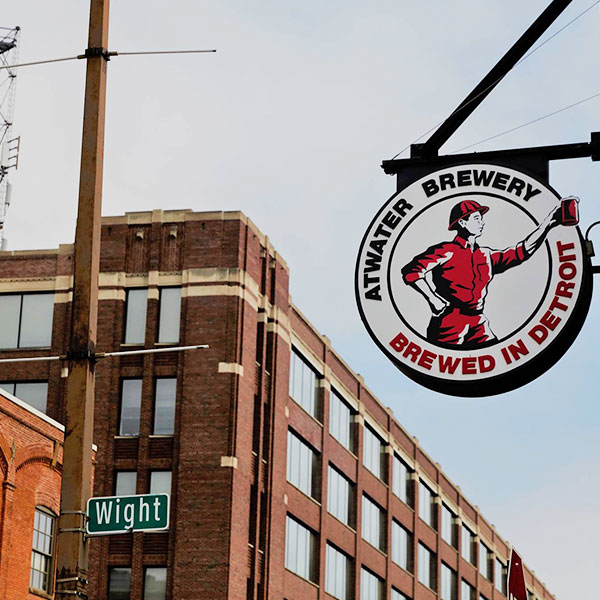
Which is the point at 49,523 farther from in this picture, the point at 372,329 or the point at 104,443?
the point at 372,329

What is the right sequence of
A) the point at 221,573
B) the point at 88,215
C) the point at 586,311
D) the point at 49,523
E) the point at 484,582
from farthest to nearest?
the point at 484,582
the point at 221,573
the point at 49,523
the point at 88,215
the point at 586,311

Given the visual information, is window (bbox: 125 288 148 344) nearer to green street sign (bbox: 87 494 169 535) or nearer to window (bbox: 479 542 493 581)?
green street sign (bbox: 87 494 169 535)

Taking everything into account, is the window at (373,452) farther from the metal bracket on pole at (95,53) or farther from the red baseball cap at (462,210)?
the red baseball cap at (462,210)

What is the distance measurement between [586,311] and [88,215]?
6.24 meters

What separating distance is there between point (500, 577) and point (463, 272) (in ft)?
291

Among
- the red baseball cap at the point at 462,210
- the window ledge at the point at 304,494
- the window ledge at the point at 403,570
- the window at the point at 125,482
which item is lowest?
the red baseball cap at the point at 462,210

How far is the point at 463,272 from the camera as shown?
284 inches

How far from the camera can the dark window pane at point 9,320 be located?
50750 mm

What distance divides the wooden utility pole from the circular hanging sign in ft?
14.4

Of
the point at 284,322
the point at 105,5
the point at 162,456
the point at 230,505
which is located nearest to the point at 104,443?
the point at 162,456

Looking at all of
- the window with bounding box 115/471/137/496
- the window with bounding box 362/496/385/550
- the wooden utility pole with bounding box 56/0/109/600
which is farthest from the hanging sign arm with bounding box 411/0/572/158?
the window with bounding box 362/496/385/550

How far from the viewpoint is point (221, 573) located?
45594 mm

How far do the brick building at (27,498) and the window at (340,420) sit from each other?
84.4 feet

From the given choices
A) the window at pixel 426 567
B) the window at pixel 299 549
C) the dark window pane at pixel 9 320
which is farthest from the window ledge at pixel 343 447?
the dark window pane at pixel 9 320
